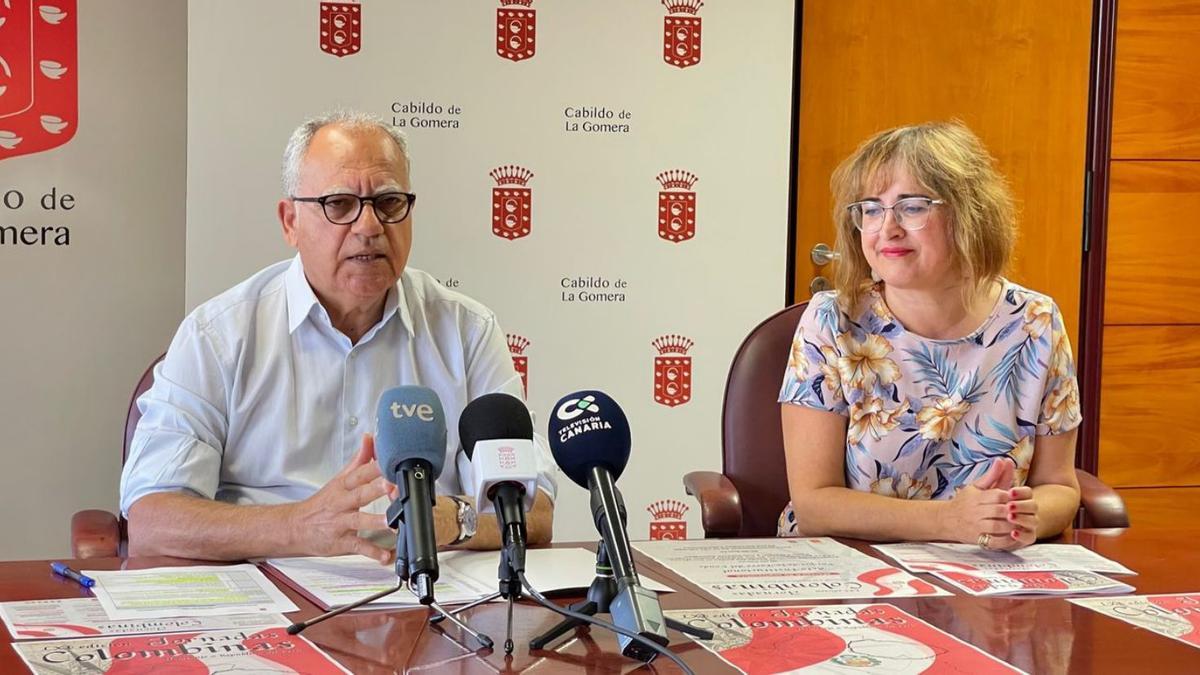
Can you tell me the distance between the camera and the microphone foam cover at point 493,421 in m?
1.45

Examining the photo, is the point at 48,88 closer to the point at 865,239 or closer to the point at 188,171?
the point at 188,171

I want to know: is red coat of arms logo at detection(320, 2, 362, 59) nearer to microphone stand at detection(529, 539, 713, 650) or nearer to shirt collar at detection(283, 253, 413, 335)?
shirt collar at detection(283, 253, 413, 335)

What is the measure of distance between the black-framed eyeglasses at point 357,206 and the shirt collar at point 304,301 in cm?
12

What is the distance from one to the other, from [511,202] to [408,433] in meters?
2.34

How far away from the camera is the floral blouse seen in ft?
7.93

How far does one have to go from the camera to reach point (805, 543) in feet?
7.09

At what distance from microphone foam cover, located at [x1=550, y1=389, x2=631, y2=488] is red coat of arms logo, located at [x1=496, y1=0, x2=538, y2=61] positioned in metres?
2.34

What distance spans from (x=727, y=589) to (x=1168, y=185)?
313cm

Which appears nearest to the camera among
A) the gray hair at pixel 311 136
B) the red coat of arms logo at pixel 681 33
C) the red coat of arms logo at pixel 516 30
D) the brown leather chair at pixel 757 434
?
the gray hair at pixel 311 136

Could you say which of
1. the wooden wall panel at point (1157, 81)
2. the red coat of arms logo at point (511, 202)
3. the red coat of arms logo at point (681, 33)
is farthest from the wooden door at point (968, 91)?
the red coat of arms logo at point (511, 202)

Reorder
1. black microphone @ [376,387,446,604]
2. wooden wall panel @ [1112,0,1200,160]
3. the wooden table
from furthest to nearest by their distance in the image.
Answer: wooden wall panel @ [1112,0,1200,160], the wooden table, black microphone @ [376,387,446,604]

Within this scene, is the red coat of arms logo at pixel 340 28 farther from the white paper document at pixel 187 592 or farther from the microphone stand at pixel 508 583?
the microphone stand at pixel 508 583

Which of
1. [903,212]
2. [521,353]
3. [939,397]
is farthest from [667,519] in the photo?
[903,212]

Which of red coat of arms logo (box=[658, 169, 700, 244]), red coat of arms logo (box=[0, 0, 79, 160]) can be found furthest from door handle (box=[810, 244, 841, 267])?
red coat of arms logo (box=[0, 0, 79, 160])
